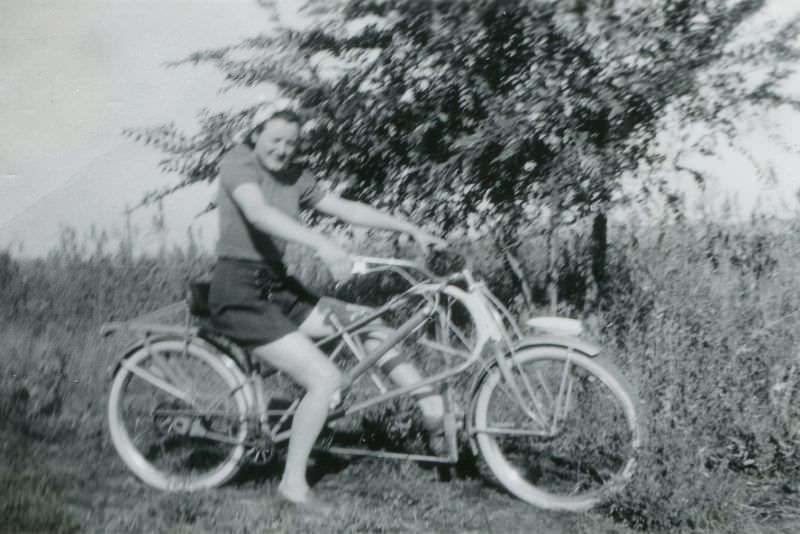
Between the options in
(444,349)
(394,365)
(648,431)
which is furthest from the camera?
(394,365)

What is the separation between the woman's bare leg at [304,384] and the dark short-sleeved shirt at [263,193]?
37 centimetres

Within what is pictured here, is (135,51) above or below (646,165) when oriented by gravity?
above

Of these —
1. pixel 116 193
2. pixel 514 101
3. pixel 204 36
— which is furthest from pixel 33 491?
pixel 514 101

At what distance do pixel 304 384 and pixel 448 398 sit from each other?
66 cm

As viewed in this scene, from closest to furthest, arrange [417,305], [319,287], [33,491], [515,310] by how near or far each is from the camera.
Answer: [33,491] < [417,305] < [515,310] < [319,287]

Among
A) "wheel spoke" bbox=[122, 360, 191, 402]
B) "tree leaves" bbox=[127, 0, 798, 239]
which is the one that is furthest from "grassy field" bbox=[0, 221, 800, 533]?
"tree leaves" bbox=[127, 0, 798, 239]

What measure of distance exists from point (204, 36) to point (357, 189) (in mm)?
1182

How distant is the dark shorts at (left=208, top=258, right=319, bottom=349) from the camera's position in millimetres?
3521

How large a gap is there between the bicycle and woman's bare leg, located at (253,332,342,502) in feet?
0.56

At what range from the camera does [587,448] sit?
12.3ft

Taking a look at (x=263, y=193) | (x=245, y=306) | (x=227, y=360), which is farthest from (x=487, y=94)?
(x=227, y=360)

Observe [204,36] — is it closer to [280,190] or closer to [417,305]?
[280,190]

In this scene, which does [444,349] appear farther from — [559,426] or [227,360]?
[227,360]

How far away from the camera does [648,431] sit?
3.40m
